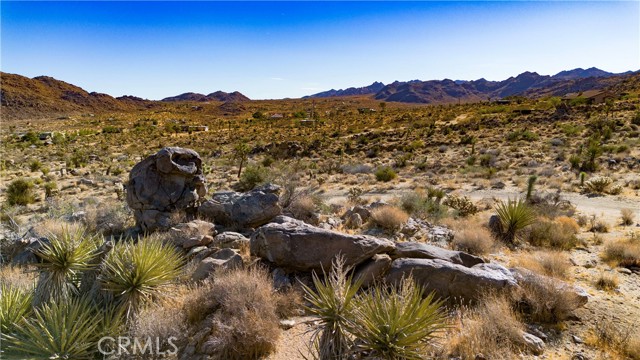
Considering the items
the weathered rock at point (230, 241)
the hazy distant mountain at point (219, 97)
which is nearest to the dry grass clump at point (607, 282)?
the weathered rock at point (230, 241)

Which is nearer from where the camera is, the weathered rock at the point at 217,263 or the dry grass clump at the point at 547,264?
the weathered rock at the point at 217,263

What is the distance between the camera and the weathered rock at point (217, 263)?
20.3 feet

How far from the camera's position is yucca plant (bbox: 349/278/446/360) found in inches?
147

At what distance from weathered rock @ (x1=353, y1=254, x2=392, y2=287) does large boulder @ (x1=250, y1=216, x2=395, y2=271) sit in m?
0.13

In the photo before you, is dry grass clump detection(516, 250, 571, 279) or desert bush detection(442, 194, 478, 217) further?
desert bush detection(442, 194, 478, 217)

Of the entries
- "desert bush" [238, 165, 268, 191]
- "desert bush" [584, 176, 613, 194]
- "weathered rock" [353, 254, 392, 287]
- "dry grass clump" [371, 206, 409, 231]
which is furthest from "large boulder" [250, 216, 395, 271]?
"desert bush" [584, 176, 613, 194]

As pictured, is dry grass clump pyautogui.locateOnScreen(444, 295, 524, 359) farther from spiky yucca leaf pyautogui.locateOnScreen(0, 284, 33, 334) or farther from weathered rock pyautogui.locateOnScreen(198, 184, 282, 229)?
weathered rock pyautogui.locateOnScreen(198, 184, 282, 229)

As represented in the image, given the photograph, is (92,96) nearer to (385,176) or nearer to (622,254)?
(385,176)

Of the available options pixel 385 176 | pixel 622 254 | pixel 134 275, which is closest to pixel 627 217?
pixel 622 254

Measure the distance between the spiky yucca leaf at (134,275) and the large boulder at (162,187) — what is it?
4000mm

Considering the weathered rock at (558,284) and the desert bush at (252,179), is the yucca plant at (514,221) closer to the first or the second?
the weathered rock at (558,284)

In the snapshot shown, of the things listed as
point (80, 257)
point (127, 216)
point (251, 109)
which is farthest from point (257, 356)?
point (251, 109)

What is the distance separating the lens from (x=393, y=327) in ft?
12.5

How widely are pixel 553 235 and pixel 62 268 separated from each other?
32.5ft
